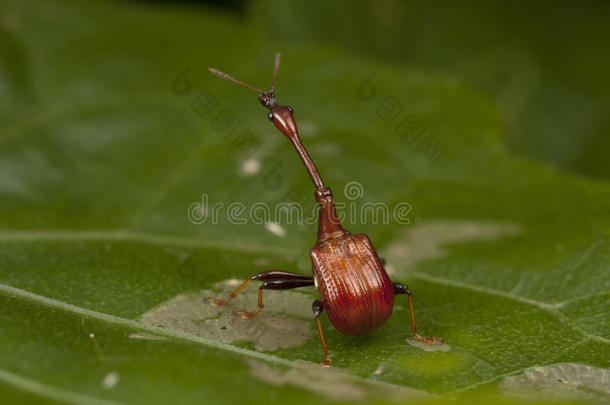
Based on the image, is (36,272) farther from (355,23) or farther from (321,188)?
(355,23)

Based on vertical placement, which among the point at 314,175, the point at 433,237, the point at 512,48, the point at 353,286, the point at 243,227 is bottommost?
the point at 353,286

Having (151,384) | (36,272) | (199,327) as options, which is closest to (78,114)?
(36,272)

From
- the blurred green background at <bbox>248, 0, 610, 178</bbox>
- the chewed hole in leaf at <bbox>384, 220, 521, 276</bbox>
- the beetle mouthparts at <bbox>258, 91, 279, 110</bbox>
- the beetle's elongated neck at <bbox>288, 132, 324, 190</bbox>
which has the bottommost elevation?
the chewed hole in leaf at <bbox>384, 220, 521, 276</bbox>

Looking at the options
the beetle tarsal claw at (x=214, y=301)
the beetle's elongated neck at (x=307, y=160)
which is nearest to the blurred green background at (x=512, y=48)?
the beetle's elongated neck at (x=307, y=160)

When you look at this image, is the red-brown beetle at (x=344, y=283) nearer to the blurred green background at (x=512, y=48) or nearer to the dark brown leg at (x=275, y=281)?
the dark brown leg at (x=275, y=281)

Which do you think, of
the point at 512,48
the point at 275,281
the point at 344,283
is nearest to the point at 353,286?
the point at 344,283

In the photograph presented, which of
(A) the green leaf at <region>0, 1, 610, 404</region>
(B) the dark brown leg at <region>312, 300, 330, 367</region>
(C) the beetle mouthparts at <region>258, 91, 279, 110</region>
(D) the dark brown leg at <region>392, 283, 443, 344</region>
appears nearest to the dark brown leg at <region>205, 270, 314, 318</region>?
(A) the green leaf at <region>0, 1, 610, 404</region>

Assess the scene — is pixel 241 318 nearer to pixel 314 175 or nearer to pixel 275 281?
pixel 275 281

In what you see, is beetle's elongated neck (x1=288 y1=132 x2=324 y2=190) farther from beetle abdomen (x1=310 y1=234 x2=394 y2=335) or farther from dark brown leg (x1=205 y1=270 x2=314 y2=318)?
dark brown leg (x1=205 y1=270 x2=314 y2=318)
